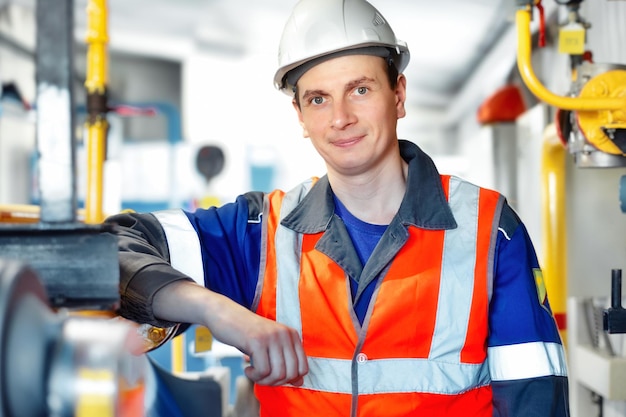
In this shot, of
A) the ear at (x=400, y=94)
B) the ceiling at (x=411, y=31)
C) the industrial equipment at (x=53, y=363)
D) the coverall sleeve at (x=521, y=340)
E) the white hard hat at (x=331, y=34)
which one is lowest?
the coverall sleeve at (x=521, y=340)

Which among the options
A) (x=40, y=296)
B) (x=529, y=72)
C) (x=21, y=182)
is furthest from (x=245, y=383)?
(x=21, y=182)

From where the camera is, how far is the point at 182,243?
4.76ft

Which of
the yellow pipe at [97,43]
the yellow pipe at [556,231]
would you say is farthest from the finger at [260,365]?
the yellow pipe at [556,231]

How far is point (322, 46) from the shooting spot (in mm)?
1534

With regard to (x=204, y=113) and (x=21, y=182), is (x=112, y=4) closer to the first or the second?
(x=21, y=182)

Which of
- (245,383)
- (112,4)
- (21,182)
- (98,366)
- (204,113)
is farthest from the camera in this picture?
(204,113)

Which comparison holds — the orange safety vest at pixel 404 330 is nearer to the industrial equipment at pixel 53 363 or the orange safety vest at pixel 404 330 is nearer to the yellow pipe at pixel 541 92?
the yellow pipe at pixel 541 92

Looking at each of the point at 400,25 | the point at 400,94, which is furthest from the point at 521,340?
the point at 400,25

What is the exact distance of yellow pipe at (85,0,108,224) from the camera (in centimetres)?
224

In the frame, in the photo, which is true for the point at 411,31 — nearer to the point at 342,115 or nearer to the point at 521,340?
the point at 342,115

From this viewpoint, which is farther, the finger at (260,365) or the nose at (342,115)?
the nose at (342,115)

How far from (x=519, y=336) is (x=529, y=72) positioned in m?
0.98

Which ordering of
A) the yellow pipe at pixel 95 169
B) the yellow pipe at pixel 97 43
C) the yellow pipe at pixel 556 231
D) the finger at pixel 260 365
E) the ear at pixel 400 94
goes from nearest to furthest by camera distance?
the finger at pixel 260 365, the ear at pixel 400 94, the yellow pipe at pixel 97 43, the yellow pipe at pixel 95 169, the yellow pipe at pixel 556 231

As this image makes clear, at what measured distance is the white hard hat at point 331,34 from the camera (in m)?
1.54
